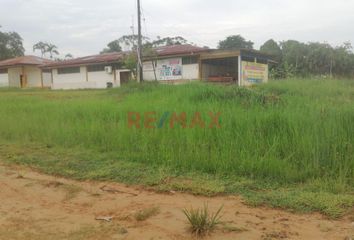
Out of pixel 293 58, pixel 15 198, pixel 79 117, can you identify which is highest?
pixel 293 58

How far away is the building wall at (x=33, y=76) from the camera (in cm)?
3878

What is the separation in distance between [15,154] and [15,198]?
270 centimetres

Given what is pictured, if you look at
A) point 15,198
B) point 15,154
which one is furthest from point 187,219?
point 15,154

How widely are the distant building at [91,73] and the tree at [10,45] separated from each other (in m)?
16.7

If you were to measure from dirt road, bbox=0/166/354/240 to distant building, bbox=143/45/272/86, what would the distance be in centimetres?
1970

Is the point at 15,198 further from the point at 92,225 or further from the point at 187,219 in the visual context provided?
the point at 187,219

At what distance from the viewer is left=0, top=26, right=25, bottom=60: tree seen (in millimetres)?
47022

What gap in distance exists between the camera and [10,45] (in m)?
48.5

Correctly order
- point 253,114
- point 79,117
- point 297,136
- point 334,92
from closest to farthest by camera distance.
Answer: point 297,136
point 253,114
point 79,117
point 334,92

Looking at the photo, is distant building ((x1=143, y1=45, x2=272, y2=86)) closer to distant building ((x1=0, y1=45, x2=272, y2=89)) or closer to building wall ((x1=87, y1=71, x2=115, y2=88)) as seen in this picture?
distant building ((x1=0, y1=45, x2=272, y2=89))

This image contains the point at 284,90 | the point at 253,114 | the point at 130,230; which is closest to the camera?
the point at 130,230

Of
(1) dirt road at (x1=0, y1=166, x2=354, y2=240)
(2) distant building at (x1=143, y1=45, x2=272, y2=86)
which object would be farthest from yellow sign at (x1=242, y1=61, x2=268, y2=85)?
(1) dirt road at (x1=0, y1=166, x2=354, y2=240)

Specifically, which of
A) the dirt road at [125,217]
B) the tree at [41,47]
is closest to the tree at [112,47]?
the tree at [41,47]

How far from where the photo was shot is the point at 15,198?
175 inches
